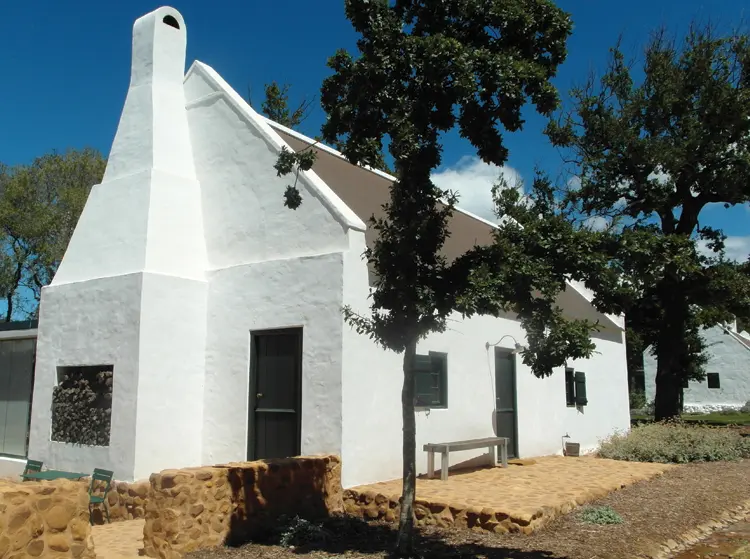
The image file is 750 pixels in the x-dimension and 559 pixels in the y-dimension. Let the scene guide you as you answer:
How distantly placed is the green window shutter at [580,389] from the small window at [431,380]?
245 inches

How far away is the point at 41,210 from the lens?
2816 cm

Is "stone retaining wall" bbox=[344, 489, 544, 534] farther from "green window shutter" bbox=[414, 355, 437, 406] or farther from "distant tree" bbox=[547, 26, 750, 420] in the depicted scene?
"distant tree" bbox=[547, 26, 750, 420]

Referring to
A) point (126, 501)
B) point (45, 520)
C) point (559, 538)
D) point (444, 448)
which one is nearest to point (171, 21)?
point (126, 501)

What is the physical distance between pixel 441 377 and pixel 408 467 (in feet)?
16.8

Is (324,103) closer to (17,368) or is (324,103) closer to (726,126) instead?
(17,368)

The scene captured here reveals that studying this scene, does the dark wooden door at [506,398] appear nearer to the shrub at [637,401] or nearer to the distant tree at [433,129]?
the distant tree at [433,129]

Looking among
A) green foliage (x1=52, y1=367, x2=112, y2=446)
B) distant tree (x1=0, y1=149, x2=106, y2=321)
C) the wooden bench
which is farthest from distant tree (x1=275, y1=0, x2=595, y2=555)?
distant tree (x1=0, y1=149, x2=106, y2=321)

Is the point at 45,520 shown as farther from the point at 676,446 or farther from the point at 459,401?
the point at 676,446

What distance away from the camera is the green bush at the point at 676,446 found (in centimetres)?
1478

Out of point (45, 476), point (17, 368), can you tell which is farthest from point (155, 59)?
point (45, 476)

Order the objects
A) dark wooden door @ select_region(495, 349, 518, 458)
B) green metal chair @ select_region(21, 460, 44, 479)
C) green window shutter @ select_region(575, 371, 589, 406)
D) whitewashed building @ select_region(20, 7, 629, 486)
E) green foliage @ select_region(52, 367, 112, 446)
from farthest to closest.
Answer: green window shutter @ select_region(575, 371, 589, 406), dark wooden door @ select_region(495, 349, 518, 458), green metal chair @ select_region(21, 460, 44, 479), green foliage @ select_region(52, 367, 112, 446), whitewashed building @ select_region(20, 7, 629, 486)

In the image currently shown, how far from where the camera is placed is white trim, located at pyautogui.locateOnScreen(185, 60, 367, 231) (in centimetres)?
990

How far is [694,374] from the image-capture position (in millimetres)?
38031

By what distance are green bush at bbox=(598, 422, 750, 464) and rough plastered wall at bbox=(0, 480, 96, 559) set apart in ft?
39.1
